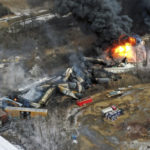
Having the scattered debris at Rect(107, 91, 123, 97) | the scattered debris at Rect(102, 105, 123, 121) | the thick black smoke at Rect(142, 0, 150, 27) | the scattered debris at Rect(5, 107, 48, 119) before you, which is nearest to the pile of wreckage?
the scattered debris at Rect(5, 107, 48, 119)

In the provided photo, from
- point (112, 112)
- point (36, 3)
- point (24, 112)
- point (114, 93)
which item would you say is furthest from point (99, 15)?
point (36, 3)

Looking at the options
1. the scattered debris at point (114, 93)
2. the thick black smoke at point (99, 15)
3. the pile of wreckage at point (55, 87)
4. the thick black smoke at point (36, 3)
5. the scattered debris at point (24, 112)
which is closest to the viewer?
the scattered debris at point (24, 112)

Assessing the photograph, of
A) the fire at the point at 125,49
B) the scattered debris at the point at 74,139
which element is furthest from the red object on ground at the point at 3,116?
the fire at the point at 125,49

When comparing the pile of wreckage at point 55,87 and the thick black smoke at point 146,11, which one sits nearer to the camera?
the pile of wreckage at point 55,87

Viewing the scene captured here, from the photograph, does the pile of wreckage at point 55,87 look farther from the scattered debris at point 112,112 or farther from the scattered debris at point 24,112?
the scattered debris at point 112,112

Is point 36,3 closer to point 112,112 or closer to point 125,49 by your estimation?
A: point 125,49

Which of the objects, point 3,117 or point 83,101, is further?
point 83,101

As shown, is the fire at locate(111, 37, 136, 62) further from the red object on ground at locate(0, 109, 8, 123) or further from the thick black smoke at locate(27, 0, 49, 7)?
the thick black smoke at locate(27, 0, 49, 7)
